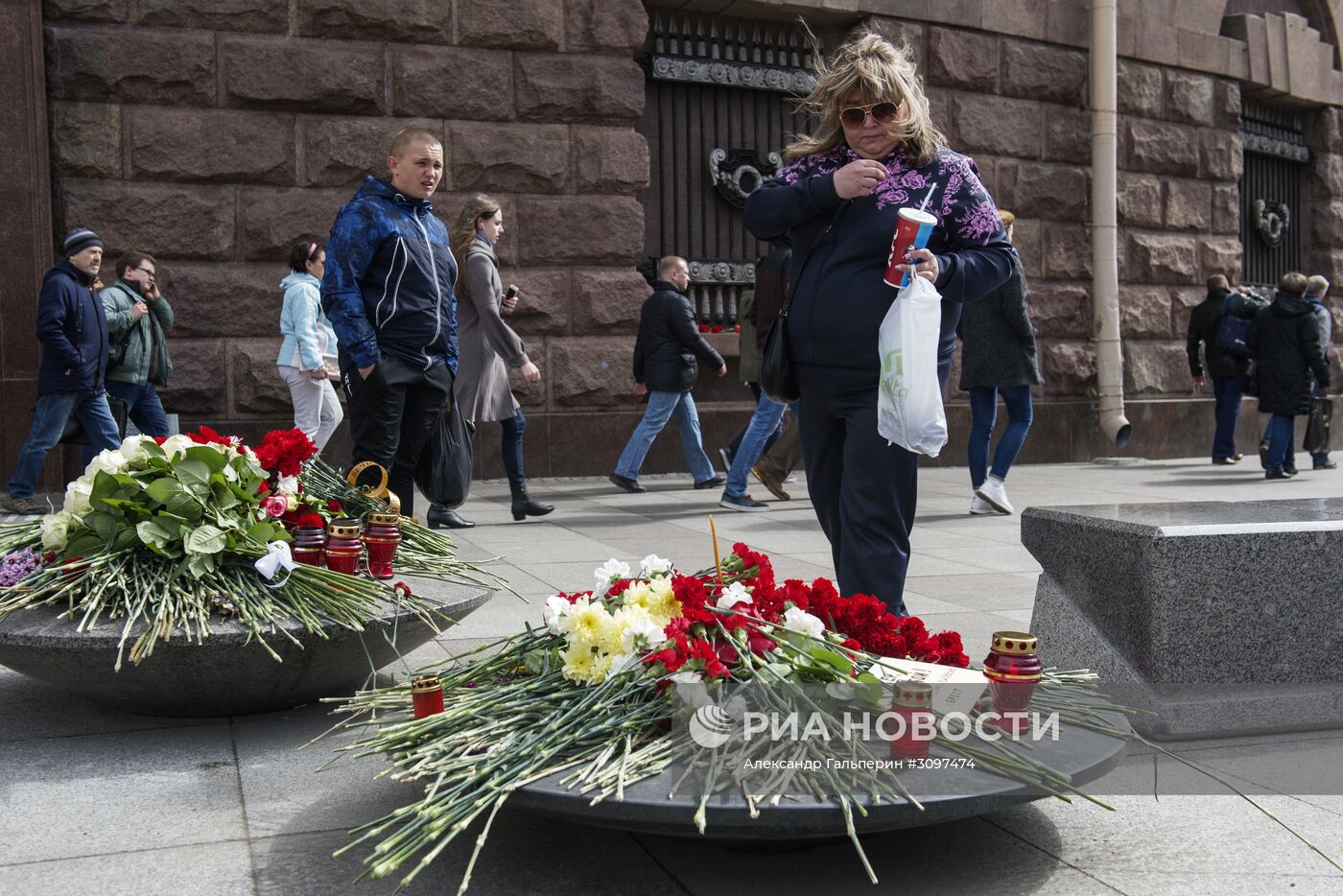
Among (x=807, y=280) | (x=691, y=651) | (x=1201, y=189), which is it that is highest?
(x=1201, y=189)

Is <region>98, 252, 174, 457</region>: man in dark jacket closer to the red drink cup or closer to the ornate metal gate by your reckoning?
the ornate metal gate

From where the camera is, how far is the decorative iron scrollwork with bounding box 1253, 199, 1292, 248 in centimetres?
1525

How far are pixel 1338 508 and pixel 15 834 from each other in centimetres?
372

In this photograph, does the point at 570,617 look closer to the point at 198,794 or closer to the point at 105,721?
the point at 198,794

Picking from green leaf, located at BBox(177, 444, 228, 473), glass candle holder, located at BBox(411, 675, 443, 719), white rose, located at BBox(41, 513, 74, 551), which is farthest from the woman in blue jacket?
white rose, located at BBox(41, 513, 74, 551)

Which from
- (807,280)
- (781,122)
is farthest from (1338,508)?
(781,122)

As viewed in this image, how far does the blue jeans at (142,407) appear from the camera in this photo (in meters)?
8.61

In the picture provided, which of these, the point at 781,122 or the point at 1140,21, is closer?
the point at 781,122

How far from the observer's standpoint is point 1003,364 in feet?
29.5

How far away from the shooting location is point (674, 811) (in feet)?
7.83

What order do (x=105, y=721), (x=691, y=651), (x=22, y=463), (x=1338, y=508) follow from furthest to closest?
1. (x=22, y=463)
2. (x=1338, y=508)
3. (x=105, y=721)
4. (x=691, y=651)

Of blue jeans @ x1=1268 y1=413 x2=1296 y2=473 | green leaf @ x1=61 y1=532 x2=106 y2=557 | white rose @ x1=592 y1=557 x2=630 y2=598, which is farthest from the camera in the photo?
blue jeans @ x1=1268 y1=413 x2=1296 y2=473

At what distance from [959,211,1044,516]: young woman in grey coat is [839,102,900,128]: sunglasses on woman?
512 centimetres

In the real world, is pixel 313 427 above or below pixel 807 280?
below
